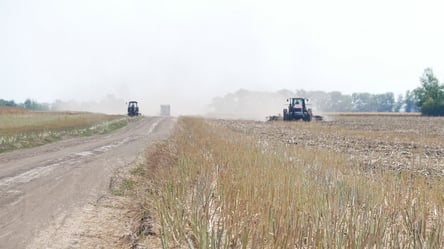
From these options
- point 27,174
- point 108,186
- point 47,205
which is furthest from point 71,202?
point 27,174

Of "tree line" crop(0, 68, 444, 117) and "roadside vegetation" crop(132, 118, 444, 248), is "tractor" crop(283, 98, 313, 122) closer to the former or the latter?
"roadside vegetation" crop(132, 118, 444, 248)

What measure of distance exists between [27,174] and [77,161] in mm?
2496

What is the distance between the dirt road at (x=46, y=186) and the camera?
547 cm

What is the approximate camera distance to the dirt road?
215 inches

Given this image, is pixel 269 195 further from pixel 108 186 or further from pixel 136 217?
pixel 108 186

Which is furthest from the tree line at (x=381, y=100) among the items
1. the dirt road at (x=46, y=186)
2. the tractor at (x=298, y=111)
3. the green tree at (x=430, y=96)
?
the dirt road at (x=46, y=186)

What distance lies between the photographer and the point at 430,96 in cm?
8131

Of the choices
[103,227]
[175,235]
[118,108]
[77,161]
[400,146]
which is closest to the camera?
[175,235]

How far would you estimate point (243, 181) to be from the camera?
550cm

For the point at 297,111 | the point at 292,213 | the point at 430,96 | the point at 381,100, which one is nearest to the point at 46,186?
the point at 292,213

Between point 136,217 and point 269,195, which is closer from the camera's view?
point 269,195

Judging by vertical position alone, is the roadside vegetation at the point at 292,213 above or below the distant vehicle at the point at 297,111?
below

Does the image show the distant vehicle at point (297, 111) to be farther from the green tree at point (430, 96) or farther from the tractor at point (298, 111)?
the green tree at point (430, 96)

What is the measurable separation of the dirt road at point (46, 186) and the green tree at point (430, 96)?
263 feet
